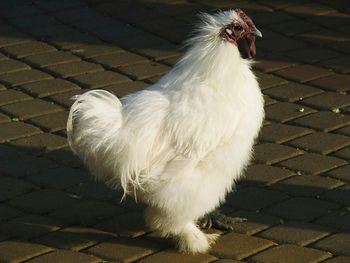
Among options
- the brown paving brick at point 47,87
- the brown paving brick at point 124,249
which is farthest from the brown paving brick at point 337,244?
the brown paving brick at point 47,87

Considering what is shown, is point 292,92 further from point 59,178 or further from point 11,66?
point 11,66

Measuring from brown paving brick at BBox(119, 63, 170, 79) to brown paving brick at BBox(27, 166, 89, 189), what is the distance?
188 cm

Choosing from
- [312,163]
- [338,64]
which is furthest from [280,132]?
[338,64]

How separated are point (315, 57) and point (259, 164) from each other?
2353 mm

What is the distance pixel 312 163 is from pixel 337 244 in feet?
4.18

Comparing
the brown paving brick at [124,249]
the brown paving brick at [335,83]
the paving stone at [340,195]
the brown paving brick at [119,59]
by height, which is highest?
the brown paving brick at [335,83]

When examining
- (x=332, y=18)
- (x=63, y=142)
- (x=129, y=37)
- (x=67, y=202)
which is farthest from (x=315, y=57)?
(x=67, y=202)

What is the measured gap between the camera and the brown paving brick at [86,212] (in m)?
6.29

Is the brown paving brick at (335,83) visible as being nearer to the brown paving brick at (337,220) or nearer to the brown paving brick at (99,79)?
the brown paving brick at (99,79)

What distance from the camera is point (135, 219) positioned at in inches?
249

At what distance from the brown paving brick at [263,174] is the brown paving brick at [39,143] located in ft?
4.89

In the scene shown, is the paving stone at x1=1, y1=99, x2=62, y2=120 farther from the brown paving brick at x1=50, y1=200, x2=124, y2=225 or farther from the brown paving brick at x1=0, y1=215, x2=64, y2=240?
→ the brown paving brick at x1=0, y1=215, x2=64, y2=240

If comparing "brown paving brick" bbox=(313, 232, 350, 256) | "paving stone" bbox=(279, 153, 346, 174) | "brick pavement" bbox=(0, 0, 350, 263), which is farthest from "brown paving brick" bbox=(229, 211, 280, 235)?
"paving stone" bbox=(279, 153, 346, 174)

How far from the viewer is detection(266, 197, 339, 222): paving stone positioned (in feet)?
20.6
